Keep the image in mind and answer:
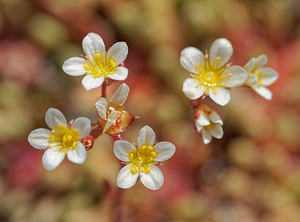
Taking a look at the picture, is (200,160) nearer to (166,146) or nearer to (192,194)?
(192,194)

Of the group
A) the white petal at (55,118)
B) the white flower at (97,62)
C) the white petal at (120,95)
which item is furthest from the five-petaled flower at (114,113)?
the white petal at (55,118)

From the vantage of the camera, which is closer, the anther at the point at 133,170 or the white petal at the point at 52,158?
the white petal at the point at 52,158

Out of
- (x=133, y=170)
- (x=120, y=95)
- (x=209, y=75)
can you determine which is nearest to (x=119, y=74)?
(x=120, y=95)

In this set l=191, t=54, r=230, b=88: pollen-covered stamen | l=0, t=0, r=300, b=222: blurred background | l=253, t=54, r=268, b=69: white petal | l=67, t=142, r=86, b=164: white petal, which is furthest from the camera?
l=0, t=0, r=300, b=222: blurred background

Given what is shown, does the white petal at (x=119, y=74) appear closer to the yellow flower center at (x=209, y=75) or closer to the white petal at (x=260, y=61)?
the yellow flower center at (x=209, y=75)

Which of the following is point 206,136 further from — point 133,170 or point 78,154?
point 78,154

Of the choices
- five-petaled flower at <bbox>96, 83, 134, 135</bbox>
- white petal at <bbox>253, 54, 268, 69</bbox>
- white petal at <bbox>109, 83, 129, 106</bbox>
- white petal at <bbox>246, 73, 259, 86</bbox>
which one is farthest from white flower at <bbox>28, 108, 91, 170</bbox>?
white petal at <bbox>253, 54, 268, 69</bbox>

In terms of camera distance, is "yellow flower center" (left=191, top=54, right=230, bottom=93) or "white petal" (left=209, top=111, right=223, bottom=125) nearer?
"white petal" (left=209, top=111, right=223, bottom=125)

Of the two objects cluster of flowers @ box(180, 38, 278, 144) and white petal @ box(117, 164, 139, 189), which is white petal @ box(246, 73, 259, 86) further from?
white petal @ box(117, 164, 139, 189)
